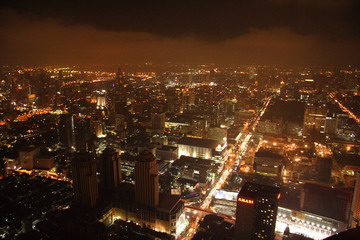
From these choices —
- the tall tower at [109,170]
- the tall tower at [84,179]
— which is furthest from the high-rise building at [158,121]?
the tall tower at [84,179]

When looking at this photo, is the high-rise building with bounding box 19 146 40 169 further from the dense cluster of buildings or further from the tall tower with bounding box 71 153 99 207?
the tall tower with bounding box 71 153 99 207

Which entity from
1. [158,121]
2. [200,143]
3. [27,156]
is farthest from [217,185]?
Answer: [27,156]

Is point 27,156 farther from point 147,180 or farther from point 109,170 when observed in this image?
point 147,180

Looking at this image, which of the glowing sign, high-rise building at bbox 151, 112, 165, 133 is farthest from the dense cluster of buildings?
high-rise building at bbox 151, 112, 165, 133

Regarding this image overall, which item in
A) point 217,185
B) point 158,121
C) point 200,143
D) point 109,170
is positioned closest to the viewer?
point 109,170

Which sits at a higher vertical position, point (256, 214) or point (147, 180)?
point (147, 180)

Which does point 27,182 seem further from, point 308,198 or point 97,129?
point 308,198

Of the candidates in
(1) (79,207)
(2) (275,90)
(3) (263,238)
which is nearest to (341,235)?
(3) (263,238)
